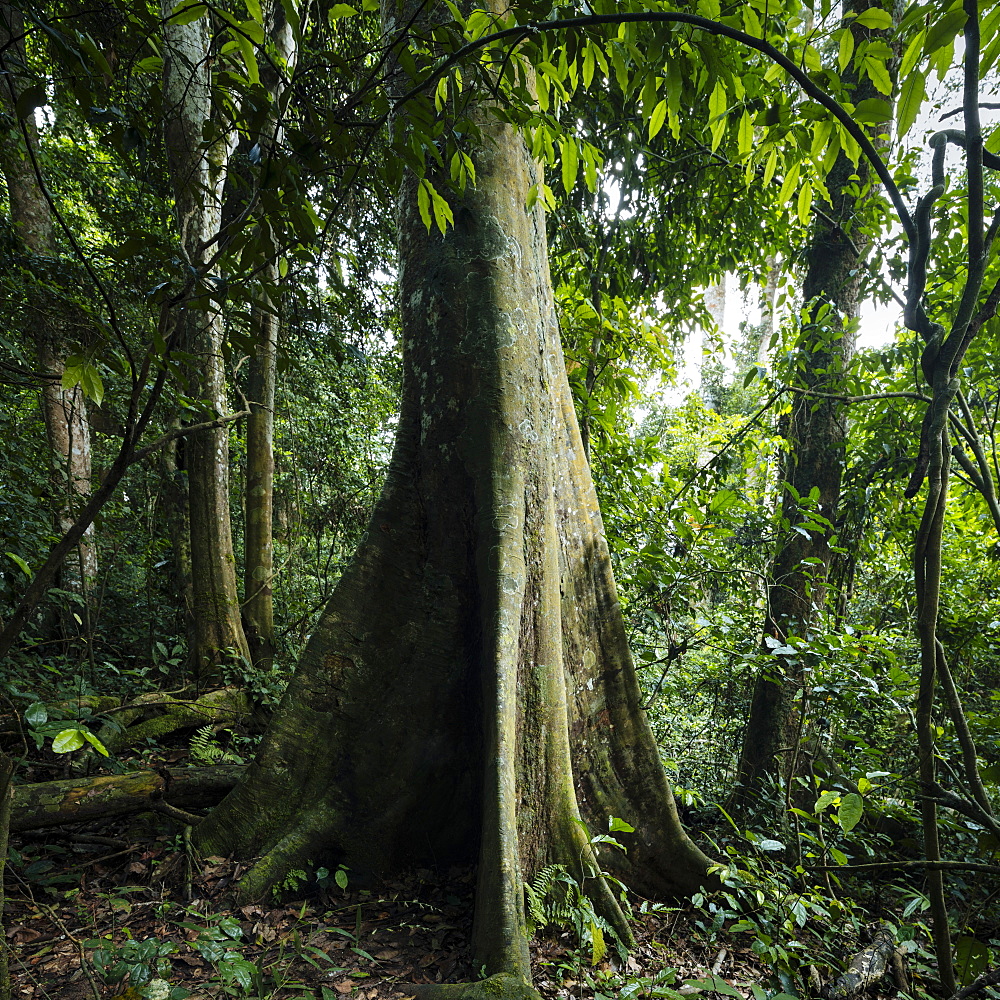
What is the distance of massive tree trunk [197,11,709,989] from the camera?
2.43 meters

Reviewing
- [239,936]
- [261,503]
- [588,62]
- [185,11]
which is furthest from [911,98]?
[261,503]

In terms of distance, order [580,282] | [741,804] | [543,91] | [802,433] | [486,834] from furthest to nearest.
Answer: [580,282] < [802,433] < [741,804] < [486,834] < [543,91]

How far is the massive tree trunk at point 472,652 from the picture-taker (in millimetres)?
2430

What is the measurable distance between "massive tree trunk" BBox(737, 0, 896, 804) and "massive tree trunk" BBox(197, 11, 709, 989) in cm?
127

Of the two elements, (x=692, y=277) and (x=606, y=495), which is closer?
(x=606, y=495)

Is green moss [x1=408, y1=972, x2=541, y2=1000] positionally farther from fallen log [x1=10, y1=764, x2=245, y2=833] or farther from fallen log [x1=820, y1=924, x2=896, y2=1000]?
fallen log [x1=10, y1=764, x2=245, y2=833]

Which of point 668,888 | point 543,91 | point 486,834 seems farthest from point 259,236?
point 668,888

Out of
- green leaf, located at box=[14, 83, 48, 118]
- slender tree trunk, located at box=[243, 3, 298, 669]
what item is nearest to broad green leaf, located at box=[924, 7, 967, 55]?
green leaf, located at box=[14, 83, 48, 118]

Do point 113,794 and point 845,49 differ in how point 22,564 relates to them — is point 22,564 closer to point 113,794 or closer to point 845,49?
point 113,794

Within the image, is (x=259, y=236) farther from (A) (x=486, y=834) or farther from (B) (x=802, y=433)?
(B) (x=802, y=433)

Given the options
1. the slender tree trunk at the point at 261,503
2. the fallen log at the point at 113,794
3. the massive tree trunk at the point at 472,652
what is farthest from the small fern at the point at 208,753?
the slender tree trunk at the point at 261,503

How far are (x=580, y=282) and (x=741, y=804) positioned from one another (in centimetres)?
409

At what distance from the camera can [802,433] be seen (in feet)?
13.5

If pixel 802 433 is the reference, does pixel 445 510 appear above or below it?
below
